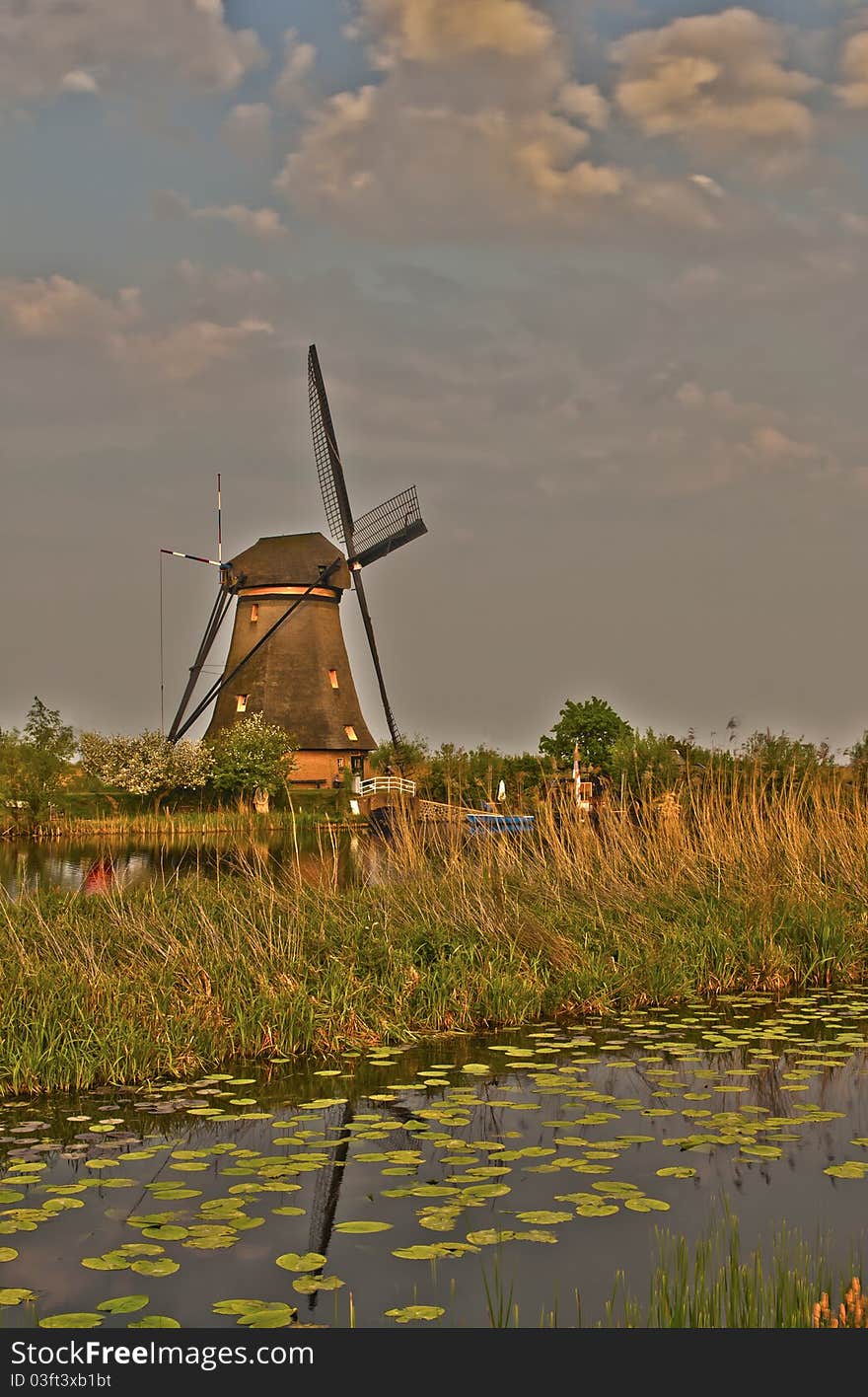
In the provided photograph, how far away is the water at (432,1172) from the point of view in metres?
4.13

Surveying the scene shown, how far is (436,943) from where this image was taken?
888 centimetres

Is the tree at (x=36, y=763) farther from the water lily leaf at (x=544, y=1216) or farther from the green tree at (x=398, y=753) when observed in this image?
the water lily leaf at (x=544, y=1216)

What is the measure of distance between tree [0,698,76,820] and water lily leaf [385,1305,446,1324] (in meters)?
31.6

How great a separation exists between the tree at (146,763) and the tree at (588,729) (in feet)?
34.8

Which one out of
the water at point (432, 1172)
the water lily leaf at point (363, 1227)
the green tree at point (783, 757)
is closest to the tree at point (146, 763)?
the green tree at point (783, 757)

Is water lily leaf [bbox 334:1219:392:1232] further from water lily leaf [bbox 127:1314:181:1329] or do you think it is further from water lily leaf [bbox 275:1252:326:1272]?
water lily leaf [bbox 127:1314:181:1329]

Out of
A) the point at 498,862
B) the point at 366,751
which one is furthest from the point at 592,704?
the point at 498,862

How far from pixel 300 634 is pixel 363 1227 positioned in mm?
37739

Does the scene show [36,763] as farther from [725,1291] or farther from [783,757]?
[725,1291]

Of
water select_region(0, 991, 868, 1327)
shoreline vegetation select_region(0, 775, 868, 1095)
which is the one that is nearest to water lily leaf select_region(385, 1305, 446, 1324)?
water select_region(0, 991, 868, 1327)

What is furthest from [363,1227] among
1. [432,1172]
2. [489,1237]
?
[432,1172]

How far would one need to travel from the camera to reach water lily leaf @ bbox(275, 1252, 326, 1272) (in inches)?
164
